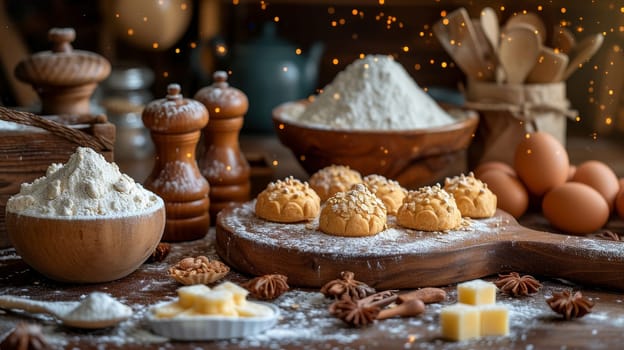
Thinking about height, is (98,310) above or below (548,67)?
below

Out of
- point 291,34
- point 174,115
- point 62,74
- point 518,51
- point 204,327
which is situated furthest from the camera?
point 291,34

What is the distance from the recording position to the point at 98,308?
3.32ft

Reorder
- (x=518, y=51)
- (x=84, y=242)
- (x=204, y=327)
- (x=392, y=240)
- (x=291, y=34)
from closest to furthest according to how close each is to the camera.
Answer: (x=204, y=327)
(x=84, y=242)
(x=392, y=240)
(x=518, y=51)
(x=291, y=34)

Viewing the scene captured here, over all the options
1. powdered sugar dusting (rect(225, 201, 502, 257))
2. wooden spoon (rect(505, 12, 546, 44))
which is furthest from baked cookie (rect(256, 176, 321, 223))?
wooden spoon (rect(505, 12, 546, 44))

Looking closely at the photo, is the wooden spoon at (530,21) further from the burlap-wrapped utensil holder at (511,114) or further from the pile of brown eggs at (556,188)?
the pile of brown eggs at (556,188)

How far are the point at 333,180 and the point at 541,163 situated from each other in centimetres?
36

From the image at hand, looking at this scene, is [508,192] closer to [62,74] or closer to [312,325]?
[312,325]

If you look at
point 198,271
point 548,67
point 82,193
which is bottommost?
point 198,271

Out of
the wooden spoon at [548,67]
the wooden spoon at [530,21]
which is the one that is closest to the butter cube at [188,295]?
the wooden spoon at [548,67]

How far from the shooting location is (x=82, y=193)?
1136mm

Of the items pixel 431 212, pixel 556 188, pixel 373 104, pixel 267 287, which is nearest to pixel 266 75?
pixel 373 104

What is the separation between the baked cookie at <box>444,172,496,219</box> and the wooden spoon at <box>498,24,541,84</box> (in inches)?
16.7

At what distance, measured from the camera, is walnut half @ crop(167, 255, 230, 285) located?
3.85ft

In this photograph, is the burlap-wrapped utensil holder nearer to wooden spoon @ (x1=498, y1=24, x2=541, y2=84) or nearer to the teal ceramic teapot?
wooden spoon @ (x1=498, y1=24, x2=541, y2=84)
